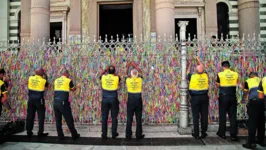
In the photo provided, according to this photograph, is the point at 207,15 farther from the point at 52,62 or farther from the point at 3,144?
the point at 3,144

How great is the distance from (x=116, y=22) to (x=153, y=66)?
12.0 m

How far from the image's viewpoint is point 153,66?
7688mm

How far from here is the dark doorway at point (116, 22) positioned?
57.4ft

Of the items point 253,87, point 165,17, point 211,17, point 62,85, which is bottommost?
point 253,87

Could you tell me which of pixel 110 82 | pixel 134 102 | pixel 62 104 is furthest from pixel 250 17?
pixel 62 104

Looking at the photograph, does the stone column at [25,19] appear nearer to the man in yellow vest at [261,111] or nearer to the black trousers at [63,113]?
the black trousers at [63,113]

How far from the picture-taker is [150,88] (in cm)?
768

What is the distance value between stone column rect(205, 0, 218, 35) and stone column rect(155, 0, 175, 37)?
15.2 ft

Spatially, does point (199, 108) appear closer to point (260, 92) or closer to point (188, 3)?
point (260, 92)

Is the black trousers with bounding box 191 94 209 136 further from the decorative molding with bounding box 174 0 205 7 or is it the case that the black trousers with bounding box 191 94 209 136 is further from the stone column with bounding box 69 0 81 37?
the stone column with bounding box 69 0 81 37

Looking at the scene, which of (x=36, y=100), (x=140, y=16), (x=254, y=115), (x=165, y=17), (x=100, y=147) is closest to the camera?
(x=254, y=115)

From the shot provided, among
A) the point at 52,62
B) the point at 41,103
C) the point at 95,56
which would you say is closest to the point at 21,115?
the point at 41,103

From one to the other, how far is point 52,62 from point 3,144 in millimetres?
3118

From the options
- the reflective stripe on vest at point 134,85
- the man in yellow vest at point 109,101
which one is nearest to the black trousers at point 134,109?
the reflective stripe on vest at point 134,85
